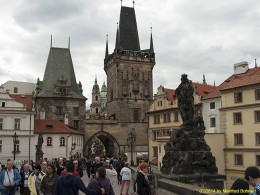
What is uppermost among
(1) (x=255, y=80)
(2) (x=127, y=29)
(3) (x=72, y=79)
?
(2) (x=127, y=29)

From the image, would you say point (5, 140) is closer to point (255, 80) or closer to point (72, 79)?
point (72, 79)

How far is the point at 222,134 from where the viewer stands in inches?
1326

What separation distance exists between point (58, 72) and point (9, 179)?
52.9 m

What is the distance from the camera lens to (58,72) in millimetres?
61000

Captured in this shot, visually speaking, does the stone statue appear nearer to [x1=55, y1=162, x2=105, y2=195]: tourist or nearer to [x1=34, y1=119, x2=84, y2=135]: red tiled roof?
[x1=55, y1=162, x2=105, y2=195]: tourist

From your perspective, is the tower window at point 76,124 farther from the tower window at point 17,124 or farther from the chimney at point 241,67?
the chimney at point 241,67

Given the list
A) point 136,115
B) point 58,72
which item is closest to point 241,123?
point 136,115

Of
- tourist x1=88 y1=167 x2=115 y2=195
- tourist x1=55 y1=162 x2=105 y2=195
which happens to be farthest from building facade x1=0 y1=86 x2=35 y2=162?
tourist x1=55 y1=162 x2=105 y2=195

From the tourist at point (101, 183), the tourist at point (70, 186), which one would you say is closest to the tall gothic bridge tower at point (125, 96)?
the tourist at point (101, 183)

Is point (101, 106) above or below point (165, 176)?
above

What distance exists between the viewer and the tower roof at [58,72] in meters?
59.1

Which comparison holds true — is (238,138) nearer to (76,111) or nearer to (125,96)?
(125,96)

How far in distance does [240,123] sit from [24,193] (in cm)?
2593

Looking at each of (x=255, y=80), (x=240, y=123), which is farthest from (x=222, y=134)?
(x=255, y=80)
